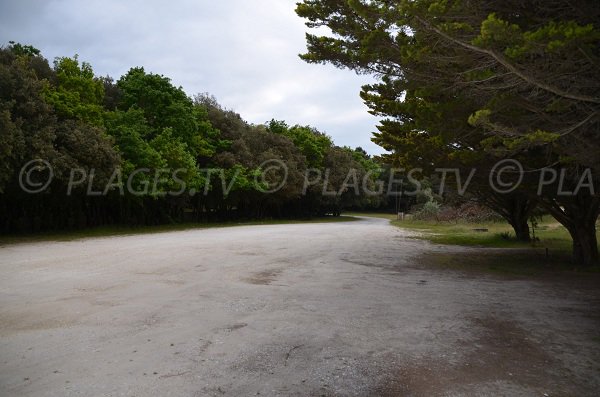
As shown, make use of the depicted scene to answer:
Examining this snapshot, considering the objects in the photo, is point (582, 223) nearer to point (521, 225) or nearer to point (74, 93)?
point (521, 225)

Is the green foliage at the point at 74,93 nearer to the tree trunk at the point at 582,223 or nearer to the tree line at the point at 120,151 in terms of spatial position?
the tree line at the point at 120,151

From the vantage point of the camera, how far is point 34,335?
4.78m

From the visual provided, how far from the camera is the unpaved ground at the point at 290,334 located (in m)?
3.60

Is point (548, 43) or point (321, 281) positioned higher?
point (548, 43)

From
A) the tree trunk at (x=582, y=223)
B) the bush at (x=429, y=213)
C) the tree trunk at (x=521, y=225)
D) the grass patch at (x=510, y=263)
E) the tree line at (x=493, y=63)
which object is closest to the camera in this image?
the tree line at (x=493, y=63)

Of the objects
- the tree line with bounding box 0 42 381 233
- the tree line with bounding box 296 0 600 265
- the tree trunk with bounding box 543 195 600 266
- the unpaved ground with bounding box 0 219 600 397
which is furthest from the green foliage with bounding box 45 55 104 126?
the tree trunk with bounding box 543 195 600 266

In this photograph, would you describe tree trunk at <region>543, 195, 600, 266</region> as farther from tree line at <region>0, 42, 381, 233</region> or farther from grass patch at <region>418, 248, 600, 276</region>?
tree line at <region>0, 42, 381, 233</region>

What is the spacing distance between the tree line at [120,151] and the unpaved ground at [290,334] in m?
10.8

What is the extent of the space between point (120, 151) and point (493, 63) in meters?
22.4

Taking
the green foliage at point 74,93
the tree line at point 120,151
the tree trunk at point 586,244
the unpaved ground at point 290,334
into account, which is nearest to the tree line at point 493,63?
the unpaved ground at point 290,334

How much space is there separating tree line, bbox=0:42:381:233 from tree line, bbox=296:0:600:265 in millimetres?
14344

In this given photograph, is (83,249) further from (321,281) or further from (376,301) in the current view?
(376,301)

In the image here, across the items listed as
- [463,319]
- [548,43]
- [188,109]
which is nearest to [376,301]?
[463,319]

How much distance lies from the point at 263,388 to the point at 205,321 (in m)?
2.13
